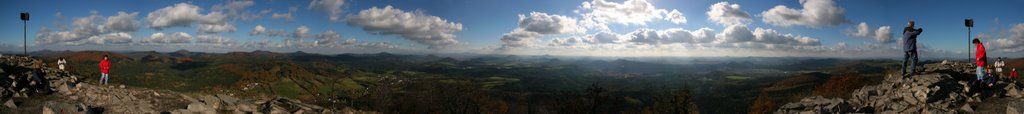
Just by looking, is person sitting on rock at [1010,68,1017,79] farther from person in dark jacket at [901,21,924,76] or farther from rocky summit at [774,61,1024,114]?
person in dark jacket at [901,21,924,76]

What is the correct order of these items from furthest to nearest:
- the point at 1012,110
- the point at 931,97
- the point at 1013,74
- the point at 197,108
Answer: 1. the point at 1013,74
2. the point at 197,108
3. the point at 931,97
4. the point at 1012,110

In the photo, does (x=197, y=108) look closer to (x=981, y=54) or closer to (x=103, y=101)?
(x=103, y=101)

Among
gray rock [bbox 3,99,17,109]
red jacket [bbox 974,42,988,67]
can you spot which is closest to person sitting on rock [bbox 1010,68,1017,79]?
red jacket [bbox 974,42,988,67]

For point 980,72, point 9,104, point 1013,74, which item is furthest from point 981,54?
point 9,104

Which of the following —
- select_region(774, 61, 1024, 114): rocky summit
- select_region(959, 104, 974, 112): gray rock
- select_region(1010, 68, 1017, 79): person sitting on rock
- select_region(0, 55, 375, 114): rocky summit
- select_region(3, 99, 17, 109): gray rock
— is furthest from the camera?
select_region(1010, 68, 1017, 79): person sitting on rock

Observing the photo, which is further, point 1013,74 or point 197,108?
point 1013,74

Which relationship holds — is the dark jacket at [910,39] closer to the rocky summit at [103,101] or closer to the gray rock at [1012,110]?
the gray rock at [1012,110]

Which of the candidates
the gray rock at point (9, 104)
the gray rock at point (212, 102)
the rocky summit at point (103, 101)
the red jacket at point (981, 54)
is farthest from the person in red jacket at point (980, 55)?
the gray rock at point (9, 104)
